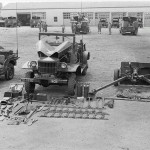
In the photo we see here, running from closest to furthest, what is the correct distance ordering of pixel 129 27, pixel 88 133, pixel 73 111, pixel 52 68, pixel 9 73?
pixel 88 133, pixel 73 111, pixel 52 68, pixel 9 73, pixel 129 27

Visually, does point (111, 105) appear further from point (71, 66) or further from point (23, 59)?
point (23, 59)

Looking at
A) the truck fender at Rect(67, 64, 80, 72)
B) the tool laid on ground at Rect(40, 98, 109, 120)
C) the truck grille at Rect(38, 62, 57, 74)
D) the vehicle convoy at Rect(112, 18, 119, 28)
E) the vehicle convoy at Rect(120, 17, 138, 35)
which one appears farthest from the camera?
the vehicle convoy at Rect(112, 18, 119, 28)

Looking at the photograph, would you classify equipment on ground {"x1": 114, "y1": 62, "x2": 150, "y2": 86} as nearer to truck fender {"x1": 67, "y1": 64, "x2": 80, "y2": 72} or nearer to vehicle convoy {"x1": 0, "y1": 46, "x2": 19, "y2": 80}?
truck fender {"x1": 67, "y1": 64, "x2": 80, "y2": 72}

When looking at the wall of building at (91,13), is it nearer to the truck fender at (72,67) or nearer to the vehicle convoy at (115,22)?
the vehicle convoy at (115,22)

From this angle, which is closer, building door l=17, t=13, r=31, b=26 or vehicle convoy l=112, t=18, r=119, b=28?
vehicle convoy l=112, t=18, r=119, b=28

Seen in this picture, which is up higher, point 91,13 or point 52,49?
point 91,13

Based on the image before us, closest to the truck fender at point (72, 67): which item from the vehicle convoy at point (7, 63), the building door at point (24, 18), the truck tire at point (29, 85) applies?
the truck tire at point (29, 85)

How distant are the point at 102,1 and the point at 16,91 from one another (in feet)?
158

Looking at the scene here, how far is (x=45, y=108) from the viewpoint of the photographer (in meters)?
9.05

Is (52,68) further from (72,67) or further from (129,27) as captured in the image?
(129,27)

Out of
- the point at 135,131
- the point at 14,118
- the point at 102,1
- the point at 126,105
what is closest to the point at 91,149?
the point at 135,131

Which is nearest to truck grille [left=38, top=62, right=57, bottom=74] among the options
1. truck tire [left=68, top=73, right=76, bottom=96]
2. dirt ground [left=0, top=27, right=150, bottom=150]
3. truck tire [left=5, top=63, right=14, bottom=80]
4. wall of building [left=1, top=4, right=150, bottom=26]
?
truck tire [left=68, top=73, right=76, bottom=96]

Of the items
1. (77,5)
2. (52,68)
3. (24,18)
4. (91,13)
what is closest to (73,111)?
(52,68)

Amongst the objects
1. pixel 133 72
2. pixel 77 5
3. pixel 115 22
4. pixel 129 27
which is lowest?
pixel 133 72
